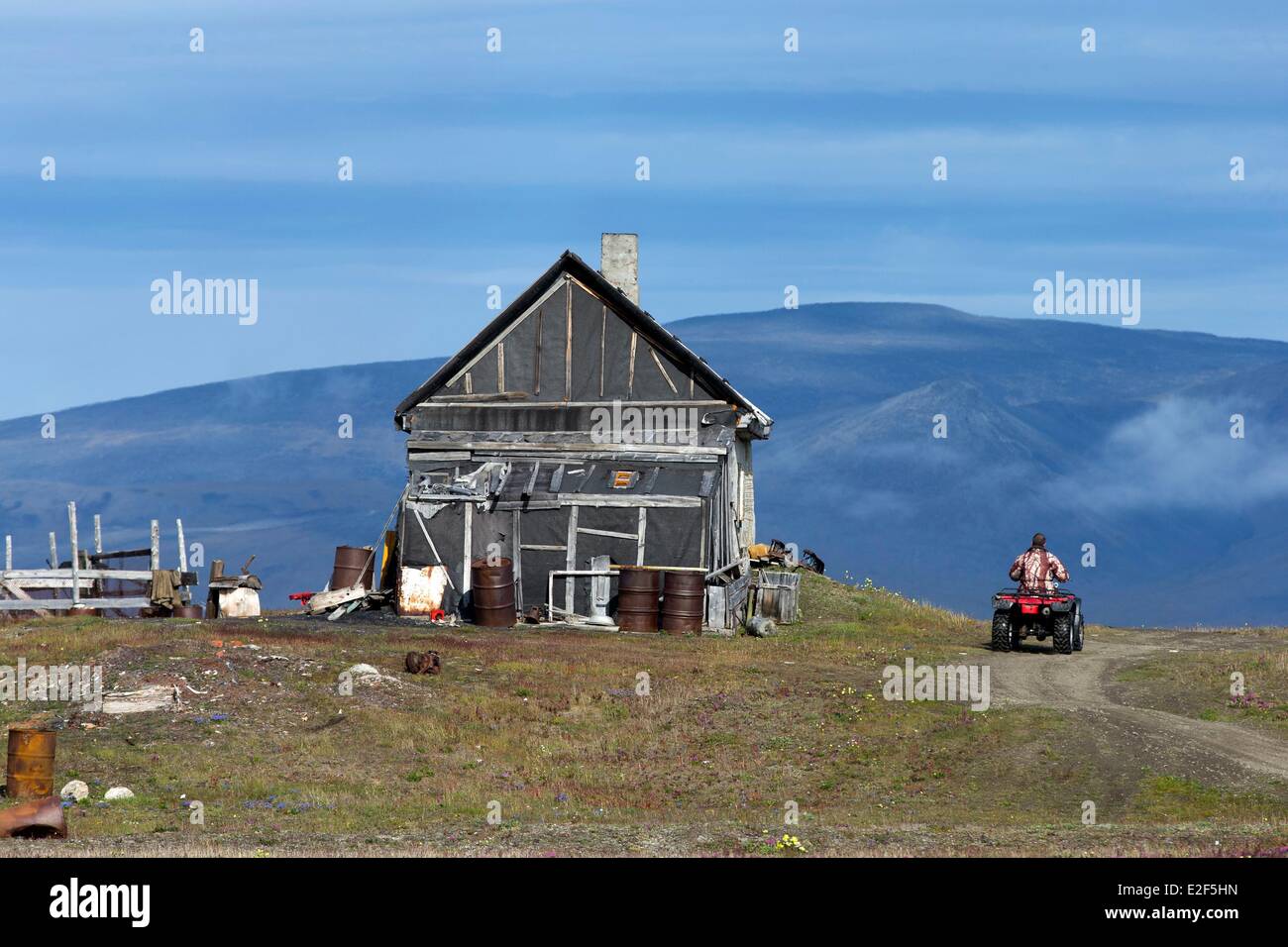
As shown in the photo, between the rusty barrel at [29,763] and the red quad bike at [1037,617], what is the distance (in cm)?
1987

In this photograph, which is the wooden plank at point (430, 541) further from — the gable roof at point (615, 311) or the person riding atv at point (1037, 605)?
the person riding atv at point (1037, 605)

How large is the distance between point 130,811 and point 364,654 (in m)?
9.56

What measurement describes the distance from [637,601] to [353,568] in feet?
24.2

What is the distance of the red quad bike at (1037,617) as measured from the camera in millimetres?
35781

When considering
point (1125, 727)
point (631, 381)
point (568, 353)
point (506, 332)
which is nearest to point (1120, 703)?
point (1125, 727)

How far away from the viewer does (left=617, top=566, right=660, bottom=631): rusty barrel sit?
128ft

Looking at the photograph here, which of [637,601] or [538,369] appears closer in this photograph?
[637,601]

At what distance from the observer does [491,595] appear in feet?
128

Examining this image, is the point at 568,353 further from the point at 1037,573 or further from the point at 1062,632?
the point at 1062,632

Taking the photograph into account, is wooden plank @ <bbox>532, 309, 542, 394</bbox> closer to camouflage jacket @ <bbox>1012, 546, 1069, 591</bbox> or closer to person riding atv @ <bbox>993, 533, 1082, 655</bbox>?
person riding atv @ <bbox>993, 533, 1082, 655</bbox>

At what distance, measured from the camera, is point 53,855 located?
16.9 m

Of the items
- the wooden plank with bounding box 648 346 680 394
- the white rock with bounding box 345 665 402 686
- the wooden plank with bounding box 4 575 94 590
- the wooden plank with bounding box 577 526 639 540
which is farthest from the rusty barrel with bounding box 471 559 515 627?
the wooden plank with bounding box 4 575 94 590
